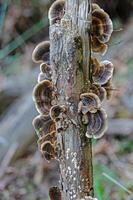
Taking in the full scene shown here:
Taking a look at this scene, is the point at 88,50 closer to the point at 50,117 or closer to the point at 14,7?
the point at 50,117

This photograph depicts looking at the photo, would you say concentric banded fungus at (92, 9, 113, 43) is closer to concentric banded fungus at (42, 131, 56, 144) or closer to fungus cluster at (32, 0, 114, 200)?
fungus cluster at (32, 0, 114, 200)

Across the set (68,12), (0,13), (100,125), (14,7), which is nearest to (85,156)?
(100,125)

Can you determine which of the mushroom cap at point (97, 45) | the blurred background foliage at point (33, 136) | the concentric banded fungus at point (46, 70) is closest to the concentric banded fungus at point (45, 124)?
the concentric banded fungus at point (46, 70)

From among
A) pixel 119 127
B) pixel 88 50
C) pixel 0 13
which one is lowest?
pixel 88 50

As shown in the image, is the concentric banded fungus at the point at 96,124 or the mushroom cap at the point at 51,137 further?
the mushroom cap at the point at 51,137

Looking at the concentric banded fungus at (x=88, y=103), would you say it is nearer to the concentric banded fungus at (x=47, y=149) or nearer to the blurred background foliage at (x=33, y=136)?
the concentric banded fungus at (x=47, y=149)

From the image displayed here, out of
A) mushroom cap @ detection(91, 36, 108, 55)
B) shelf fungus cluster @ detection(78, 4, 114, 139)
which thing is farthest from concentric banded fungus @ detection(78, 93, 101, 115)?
mushroom cap @ detection(91, 36, 108, 55)
